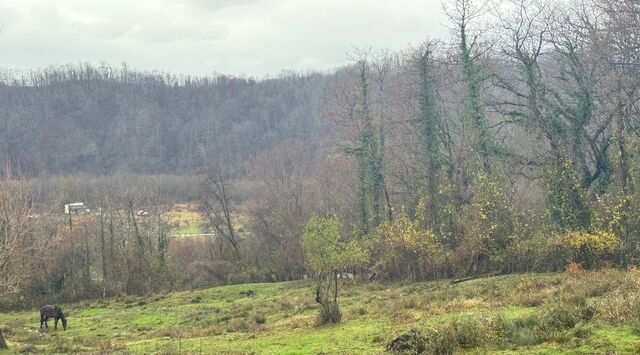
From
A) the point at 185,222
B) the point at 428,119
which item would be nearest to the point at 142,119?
the point at 185,222

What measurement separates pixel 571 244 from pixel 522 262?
3.17m

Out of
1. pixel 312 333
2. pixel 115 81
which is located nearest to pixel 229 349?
pixel 312 333

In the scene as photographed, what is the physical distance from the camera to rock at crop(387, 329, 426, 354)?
11453mm

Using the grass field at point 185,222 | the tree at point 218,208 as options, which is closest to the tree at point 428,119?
the tree at point 218,208

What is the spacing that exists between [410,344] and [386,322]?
519 centimetres

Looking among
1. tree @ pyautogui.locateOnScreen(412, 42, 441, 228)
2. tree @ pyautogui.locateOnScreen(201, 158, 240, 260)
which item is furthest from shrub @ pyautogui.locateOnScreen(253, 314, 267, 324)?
tree @ pyautogui.locateOnScreen(201, 158, 240, 260)

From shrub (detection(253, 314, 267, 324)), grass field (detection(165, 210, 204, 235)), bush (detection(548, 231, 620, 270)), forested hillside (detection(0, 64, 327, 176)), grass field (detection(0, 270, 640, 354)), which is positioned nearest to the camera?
grass field (detection(0, 270, 640, 354))

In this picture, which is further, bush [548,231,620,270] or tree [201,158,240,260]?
tree [201,158,240,260]

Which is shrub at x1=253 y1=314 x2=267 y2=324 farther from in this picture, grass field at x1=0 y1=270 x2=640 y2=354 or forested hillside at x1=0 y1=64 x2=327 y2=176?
forested hillside at x1=0 y1=64 x2=327 y2=176

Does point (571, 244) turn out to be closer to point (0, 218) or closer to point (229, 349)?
point (229, 349)

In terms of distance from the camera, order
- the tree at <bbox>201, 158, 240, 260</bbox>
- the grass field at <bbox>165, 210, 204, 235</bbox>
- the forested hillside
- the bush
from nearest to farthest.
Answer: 1. the bush
2. the tree at <bbox>201, 158, 240, 260</bbox>
3. the grass field at <bbox>165, 210, 204, 235</bbox>
4. the forested hillside

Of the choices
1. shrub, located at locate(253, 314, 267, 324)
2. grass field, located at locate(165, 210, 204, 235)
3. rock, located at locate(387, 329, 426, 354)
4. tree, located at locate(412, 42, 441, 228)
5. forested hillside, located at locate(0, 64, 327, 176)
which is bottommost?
shrub, located at locate(253, 314, 267, 324)

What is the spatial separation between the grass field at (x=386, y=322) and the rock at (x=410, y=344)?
194mm

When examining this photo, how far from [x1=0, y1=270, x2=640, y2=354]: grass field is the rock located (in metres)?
0.19
